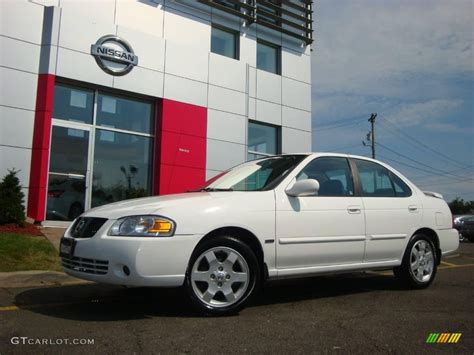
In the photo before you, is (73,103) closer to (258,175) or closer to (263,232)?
(258,175)

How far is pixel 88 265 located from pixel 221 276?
1.18 m

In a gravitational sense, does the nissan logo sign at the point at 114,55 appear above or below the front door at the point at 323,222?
above

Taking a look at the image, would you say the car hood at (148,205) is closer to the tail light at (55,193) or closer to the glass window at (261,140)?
the tail light at (55,193)

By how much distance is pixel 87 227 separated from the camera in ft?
14.4

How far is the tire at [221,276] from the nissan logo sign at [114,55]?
915cm

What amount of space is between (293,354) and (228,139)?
11801 millimetres

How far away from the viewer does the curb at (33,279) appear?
19.6 ft

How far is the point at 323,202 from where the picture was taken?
202 inches

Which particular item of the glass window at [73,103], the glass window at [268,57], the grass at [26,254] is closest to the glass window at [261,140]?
the glass window at [268,57]

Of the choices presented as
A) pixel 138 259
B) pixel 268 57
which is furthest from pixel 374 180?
pixel 268 57

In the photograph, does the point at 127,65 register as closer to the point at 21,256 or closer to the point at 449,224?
the point at 21,256

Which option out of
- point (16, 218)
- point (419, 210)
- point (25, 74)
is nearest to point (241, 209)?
point (419, 210)

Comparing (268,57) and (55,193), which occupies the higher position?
(268,57)

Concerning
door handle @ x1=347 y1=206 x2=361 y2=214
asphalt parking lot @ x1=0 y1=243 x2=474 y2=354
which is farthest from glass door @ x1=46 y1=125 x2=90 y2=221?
door handle @ x1=347 y1=206 x2=361 y2=214
